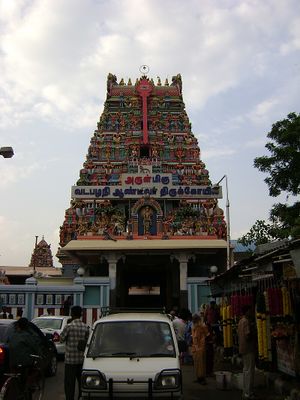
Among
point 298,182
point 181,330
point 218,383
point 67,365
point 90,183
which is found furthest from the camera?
point 90,183

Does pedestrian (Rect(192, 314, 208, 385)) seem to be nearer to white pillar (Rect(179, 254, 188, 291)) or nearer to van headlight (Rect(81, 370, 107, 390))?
van headlight (Rect(81, 370, 107, 390))

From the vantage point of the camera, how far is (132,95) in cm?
3491

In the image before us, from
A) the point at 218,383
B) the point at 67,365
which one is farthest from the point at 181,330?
the point at 67,365

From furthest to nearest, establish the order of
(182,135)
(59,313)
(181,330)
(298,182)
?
(182,135), (59,313), (298,182), (181,330)

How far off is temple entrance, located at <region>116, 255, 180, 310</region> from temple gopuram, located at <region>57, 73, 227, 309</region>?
3.1 inches

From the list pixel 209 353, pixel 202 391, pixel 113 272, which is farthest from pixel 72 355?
pixel 113 272

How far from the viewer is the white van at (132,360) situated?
19.5 feet

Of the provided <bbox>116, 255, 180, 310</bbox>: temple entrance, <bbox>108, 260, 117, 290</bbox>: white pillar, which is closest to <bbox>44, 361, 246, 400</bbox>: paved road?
<bbox>108, 260, 117, 290</bbox>: white pillar

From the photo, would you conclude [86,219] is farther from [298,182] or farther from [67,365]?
[67,365]

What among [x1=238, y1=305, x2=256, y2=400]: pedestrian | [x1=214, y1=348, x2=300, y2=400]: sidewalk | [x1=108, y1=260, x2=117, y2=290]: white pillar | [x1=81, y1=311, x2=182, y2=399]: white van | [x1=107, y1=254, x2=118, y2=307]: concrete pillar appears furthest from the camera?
[x1=108, y1=260, x2=117, y2=290]: white pillar

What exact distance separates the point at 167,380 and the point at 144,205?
22165mm

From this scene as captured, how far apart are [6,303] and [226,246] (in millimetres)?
11516

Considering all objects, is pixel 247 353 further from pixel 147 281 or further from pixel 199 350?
pixel 147 281

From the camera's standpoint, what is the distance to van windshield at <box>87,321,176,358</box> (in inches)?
261
